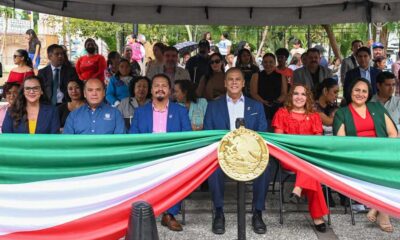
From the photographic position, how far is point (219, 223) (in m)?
4.65

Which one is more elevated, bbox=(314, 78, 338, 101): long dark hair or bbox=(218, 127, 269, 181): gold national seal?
bbox=(314, 78, 338, 101): long dark hair

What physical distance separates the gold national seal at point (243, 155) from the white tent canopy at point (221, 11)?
4369 millimetres

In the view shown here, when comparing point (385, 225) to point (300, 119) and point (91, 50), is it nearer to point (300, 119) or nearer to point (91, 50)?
point (300, 119)

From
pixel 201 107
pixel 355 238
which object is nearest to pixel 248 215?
pixel 355 238

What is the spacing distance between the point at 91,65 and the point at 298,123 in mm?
4110

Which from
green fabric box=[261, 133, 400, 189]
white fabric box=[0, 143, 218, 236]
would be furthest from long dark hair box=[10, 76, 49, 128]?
green fabric box=[261, 133, 400, 189]

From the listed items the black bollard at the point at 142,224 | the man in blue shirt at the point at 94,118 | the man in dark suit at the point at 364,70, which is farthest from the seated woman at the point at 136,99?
the black bollard at the point at 142,224

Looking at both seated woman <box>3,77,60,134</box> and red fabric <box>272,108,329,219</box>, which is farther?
red fabric <box>272,108,329,219</box>

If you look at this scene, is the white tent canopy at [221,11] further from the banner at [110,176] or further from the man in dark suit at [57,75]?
the banner at [110,176]

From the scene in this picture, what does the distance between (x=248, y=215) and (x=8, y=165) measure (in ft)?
8.29

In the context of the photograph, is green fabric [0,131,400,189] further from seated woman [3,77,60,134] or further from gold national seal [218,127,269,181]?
seated woman [3,77,60,134]

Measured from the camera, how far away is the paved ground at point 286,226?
180 inches

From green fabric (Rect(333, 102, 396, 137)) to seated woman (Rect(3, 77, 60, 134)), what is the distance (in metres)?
2.66

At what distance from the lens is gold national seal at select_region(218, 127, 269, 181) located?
3.27 meters
